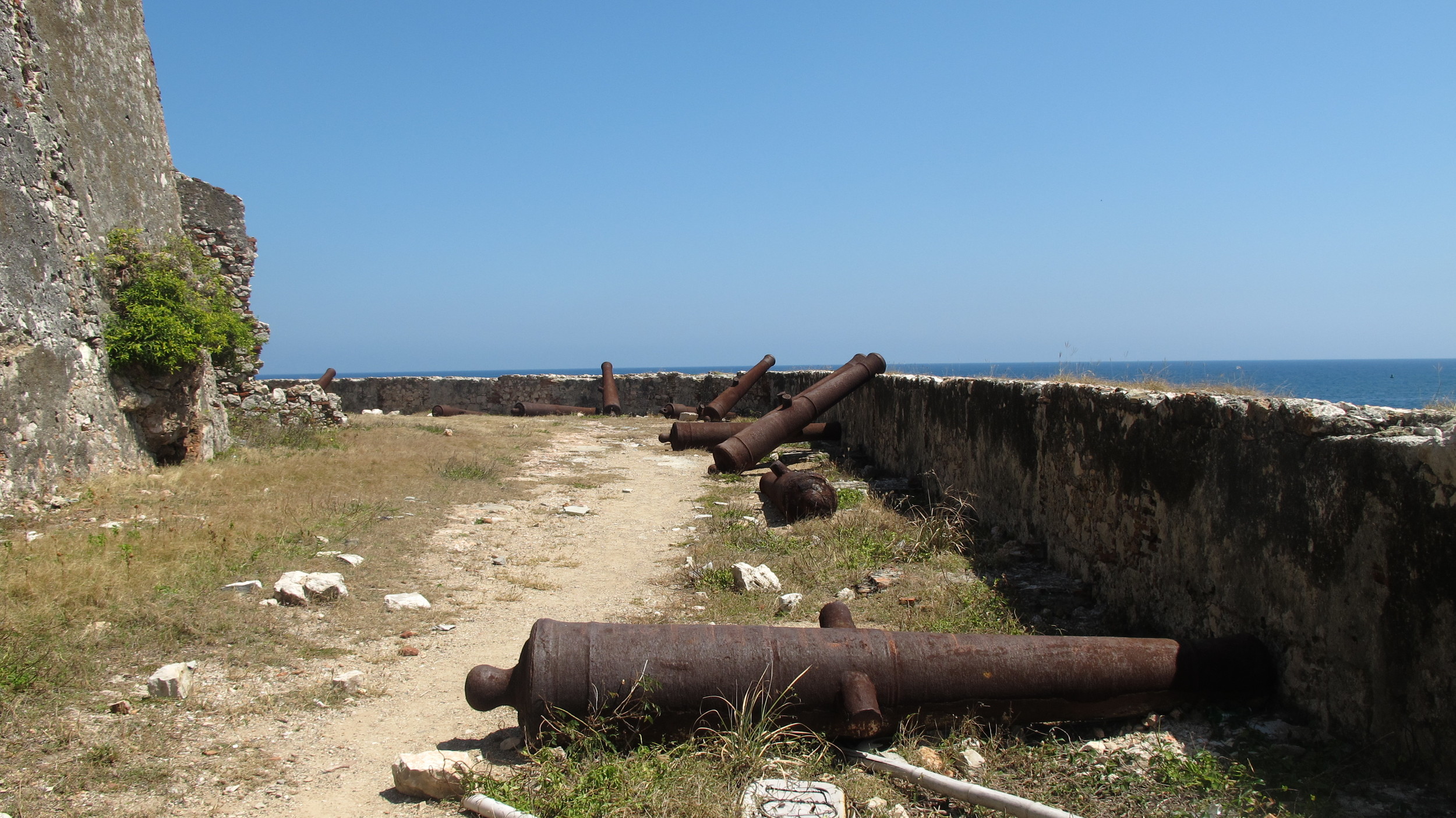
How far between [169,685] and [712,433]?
9.29 meters

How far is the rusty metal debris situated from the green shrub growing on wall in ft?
20.3

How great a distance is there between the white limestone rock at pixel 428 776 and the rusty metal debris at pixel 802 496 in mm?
4813

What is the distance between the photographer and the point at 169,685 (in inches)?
144

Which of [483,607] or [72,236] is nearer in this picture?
[483,607]

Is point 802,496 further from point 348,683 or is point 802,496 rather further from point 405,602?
point 348,683

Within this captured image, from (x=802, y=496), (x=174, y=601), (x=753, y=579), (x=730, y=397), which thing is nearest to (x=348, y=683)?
(x=174, y=601)

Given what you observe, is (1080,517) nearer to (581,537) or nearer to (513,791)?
(513,791)

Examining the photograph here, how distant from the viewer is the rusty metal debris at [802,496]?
749 centimetres

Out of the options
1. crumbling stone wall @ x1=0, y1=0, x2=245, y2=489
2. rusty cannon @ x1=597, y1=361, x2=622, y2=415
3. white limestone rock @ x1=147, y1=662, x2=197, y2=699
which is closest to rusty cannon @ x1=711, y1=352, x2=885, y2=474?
crumbling stone wall @ x1=0, y1=0, x2=245, y2=489

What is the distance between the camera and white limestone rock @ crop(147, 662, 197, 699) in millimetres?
3664

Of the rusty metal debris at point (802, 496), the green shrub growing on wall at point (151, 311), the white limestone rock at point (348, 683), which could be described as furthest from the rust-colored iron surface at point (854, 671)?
the green shrub growing on wall at point (151, 311)

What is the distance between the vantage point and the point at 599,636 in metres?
3.18

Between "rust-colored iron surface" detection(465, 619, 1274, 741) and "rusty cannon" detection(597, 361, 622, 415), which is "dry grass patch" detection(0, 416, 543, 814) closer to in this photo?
"rust-colored iron surface" detection(465, 619, 1274, 741)

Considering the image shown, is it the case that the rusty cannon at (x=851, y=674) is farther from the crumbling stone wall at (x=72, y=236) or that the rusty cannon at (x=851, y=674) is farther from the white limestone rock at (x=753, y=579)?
the crumbling stone wall at (x=72, y=236)
